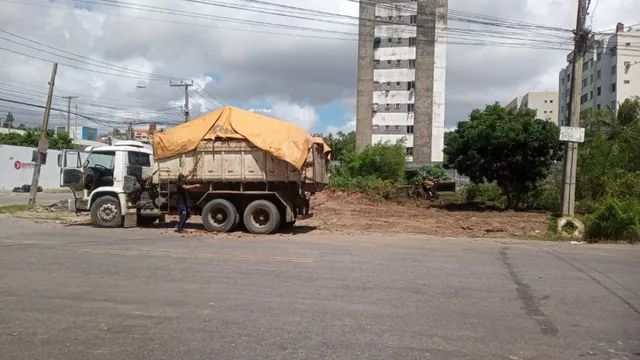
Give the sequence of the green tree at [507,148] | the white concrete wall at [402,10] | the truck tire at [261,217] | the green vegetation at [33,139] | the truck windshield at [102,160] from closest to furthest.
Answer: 1. the truck tire at [261,217]
2. the truck windshield at [102,160]
3. the green tree at [507,148]
4. the green vegetation at [33,139]
5. the white concrete wall at [402,10]

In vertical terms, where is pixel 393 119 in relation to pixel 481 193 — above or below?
above

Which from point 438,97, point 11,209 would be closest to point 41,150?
point 11,209

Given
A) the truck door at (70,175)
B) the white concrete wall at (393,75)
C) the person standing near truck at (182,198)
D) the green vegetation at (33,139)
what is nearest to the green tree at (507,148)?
the person standing near truck at (182,198)

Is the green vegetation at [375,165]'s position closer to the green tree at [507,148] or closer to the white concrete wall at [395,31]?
the green tree at [507,148]

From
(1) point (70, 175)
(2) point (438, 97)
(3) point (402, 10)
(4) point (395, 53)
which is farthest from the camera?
(4) point (395, 53)

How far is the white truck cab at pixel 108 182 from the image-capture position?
62.6 feet

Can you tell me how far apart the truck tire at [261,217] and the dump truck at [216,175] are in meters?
0.03

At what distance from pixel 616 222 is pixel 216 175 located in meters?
11.9

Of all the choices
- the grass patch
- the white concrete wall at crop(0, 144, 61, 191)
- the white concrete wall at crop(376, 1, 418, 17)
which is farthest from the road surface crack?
the white concrete wall at crop(376, 1, 418, 17)

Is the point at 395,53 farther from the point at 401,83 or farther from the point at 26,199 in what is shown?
the point at 26,199

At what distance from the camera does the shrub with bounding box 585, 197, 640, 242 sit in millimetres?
18344

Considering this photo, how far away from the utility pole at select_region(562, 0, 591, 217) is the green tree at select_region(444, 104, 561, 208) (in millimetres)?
7881

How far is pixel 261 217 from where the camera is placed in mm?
18297

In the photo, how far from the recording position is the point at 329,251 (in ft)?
46.6
